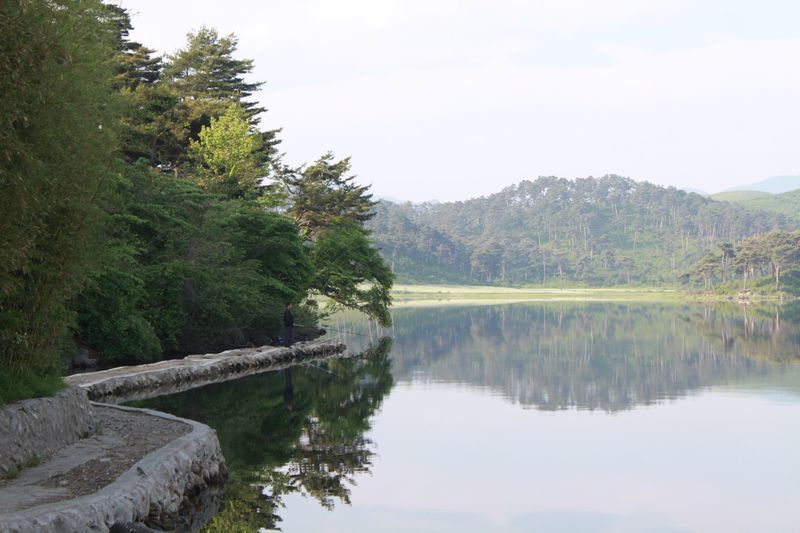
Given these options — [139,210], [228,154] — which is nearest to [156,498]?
[139,210]

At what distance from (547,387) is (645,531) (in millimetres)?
16309

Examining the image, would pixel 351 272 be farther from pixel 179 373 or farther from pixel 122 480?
pixel 122 480

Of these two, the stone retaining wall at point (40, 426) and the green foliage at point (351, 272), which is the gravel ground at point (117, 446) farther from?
the green foliage at point (351, 272)

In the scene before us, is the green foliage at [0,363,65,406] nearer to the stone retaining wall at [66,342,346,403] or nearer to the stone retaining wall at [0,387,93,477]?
→ the stone retaining wall at [0,387,93,477]

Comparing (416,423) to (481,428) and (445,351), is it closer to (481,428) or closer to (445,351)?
(481,428)

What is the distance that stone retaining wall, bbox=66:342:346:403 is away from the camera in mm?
21881

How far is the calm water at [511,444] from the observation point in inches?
523

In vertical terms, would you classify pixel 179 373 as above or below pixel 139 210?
below

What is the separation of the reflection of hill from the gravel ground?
11848 mm

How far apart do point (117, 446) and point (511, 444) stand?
324 inches

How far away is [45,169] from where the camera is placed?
464 inches

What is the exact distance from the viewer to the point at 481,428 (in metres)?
20.8

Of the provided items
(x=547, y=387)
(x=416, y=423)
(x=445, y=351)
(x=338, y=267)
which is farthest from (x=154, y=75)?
(x=416, y=423)

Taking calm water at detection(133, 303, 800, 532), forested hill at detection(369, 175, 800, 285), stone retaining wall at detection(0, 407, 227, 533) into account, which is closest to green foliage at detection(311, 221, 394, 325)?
calm water at detection(133, 303, 800, 532)
